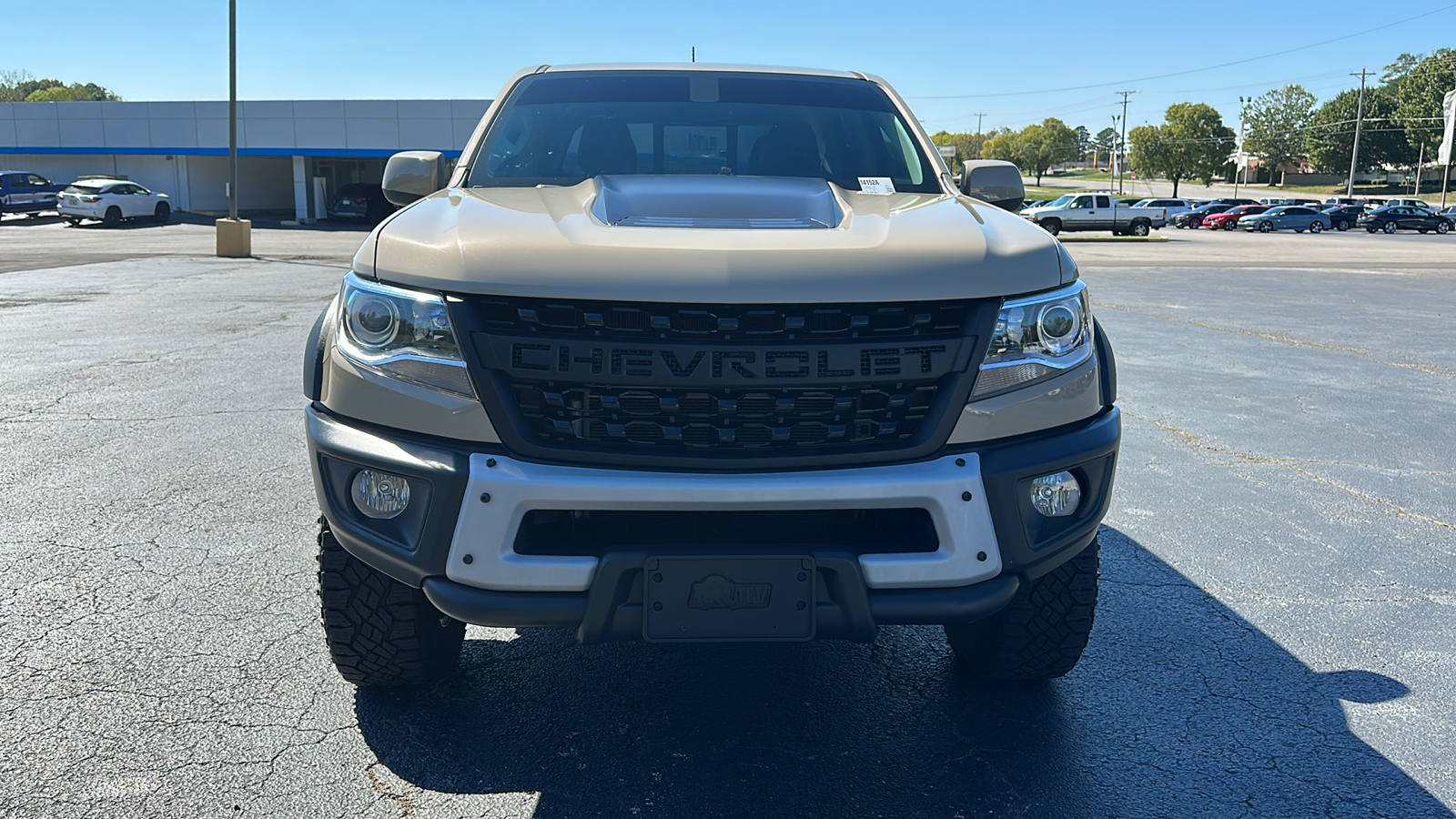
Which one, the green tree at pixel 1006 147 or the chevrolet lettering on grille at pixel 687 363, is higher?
the green tree at pixel 1006 147

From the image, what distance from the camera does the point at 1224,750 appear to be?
292 cm

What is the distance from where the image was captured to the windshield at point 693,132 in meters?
3.72

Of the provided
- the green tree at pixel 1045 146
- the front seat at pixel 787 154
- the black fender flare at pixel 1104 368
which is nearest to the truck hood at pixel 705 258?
the black fender flare at pixel 1104 368

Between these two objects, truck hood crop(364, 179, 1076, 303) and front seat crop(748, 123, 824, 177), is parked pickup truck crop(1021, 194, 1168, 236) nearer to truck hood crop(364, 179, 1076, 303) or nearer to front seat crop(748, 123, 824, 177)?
front seat crop(748, 123, 824, 177)

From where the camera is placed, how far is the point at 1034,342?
262 cm

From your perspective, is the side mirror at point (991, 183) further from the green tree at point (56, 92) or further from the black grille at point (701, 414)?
the green tree at point (56, 92)

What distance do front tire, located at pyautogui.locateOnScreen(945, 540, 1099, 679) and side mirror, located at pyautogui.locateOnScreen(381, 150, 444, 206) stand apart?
7.79 feet

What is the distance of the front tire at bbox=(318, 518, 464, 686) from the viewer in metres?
2.86

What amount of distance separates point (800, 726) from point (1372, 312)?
539 inches

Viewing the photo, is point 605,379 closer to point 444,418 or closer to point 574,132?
point 444,418

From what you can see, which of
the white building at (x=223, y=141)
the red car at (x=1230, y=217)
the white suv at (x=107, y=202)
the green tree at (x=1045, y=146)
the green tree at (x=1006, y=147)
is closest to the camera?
the white suv at (x=107, y=202)

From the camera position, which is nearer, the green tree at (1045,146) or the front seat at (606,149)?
the front seat at (606,149)

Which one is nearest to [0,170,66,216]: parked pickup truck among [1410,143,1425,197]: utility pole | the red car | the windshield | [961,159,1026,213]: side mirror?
the windshield

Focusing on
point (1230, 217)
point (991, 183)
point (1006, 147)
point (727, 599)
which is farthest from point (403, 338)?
point (1006, 147)
